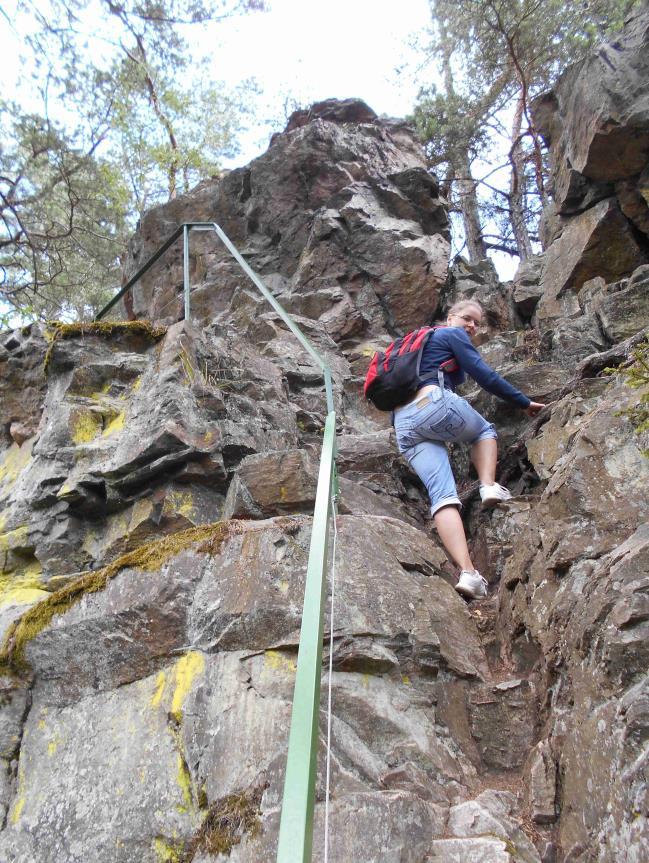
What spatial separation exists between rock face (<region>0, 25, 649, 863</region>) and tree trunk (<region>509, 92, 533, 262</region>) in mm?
8325

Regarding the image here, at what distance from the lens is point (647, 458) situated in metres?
3.95

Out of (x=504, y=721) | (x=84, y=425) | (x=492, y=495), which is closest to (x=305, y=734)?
(x=504, y=721)

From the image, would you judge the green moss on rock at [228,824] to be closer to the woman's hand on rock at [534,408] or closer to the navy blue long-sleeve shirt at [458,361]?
the navy blue long-sleeve shirt at [458,361]

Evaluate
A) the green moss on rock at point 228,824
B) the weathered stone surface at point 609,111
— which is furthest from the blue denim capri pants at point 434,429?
the weathered stone surface at point 609,111

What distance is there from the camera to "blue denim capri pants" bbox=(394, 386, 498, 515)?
16.5 feet

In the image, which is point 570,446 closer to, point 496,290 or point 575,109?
point 496,290

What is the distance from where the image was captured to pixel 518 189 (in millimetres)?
15672

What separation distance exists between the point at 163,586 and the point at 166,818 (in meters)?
1.15

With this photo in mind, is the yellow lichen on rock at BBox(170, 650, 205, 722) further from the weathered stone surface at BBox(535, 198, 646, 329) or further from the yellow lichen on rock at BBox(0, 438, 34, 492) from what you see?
the weathered stone surface at BBox(535, 198, 646, 329)

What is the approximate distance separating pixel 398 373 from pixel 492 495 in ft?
3.79

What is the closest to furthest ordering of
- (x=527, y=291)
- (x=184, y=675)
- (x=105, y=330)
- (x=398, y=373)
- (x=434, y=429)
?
(x=184, y=675) < (x=434, y=429) < (x=398, y=373) < (x=105, y=330) < (x=527, y=291)

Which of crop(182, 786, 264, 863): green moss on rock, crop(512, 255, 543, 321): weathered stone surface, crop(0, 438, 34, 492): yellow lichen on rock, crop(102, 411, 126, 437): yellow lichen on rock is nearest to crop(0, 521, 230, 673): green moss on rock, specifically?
crop(182, 786, 264, 863): green moss on rock

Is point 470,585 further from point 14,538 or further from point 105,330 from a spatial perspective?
point 105,330

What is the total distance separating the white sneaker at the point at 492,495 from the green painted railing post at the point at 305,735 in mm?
2903
